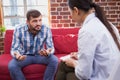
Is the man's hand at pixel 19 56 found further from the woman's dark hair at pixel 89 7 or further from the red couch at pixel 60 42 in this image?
the woman's dark hair at pixel 89 7

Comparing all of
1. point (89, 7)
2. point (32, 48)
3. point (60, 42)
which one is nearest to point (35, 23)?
point (32, 48)

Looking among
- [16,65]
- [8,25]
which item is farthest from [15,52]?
[8,25]

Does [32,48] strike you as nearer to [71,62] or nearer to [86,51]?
[71,62]

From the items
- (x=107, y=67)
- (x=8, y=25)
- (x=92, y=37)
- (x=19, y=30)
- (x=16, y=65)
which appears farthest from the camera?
(x=8, y=25)

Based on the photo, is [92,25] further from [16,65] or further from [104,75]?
[16,65]

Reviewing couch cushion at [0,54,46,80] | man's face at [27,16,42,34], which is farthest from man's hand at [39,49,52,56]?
man's face at [27,16,42,34]

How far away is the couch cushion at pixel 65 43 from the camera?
3342mm

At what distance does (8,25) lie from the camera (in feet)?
12.7

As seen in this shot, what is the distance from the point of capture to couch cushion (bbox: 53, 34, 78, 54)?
3342 mm

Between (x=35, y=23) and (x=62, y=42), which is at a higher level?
(x=35, y=23)

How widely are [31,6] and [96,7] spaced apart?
8.15 ft

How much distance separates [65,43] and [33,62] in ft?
2.26

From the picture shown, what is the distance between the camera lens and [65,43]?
335cm

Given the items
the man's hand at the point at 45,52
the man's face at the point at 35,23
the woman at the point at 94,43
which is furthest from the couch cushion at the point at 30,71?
→ the woman at the point at 94,43
